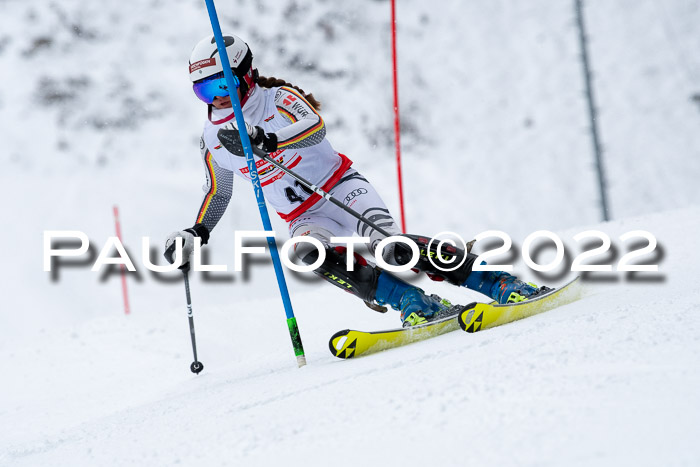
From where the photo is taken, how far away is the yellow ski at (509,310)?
10.3 ft

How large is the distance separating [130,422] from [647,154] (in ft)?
54.7

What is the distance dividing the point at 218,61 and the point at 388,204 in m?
12.8

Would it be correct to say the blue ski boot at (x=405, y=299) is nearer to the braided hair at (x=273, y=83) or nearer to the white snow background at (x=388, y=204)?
the white snow background at (x=388, y=204)

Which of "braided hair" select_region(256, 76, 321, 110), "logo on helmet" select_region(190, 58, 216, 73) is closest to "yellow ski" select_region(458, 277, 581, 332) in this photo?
"braided hair" select_region(256, 76, 321, 110)

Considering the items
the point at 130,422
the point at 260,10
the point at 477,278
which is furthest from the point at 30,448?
the point at 260,10

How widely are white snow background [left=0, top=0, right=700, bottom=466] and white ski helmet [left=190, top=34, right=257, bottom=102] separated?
158 cm

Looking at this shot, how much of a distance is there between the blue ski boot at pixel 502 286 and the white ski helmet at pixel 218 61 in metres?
1.63

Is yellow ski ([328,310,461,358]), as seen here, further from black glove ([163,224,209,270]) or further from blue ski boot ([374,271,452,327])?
black glove ([163,224,209,270])

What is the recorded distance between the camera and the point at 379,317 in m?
5.74

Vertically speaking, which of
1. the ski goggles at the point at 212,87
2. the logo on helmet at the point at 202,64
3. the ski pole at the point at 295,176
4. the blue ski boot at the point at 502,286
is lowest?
the blue ski boot at the point at 502,286

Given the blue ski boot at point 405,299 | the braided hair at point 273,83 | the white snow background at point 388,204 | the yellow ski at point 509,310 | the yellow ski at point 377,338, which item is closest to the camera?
the white snow background at point 388,204

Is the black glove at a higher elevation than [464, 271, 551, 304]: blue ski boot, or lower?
higher

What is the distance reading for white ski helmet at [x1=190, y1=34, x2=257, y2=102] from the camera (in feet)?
11.5

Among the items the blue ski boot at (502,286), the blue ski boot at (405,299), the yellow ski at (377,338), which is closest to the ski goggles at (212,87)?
the blue ski boot at (405,299)
